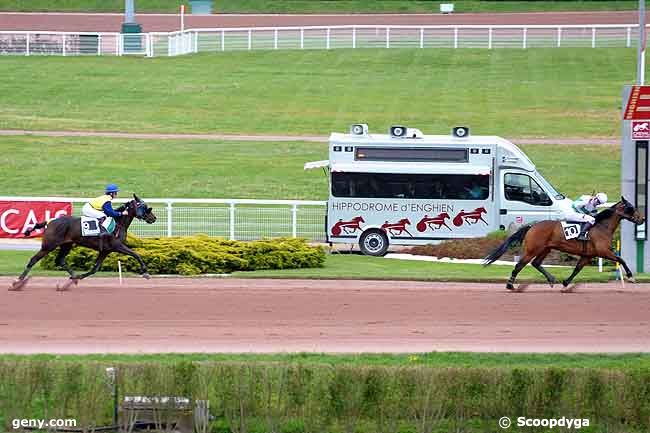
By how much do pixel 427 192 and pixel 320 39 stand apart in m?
27.5

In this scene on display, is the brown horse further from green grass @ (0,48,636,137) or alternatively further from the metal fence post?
green grass @ (0,48,636,137)

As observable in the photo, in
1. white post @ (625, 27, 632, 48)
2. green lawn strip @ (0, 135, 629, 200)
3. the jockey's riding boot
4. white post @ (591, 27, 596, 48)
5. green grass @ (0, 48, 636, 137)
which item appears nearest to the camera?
the jockey's riding boot

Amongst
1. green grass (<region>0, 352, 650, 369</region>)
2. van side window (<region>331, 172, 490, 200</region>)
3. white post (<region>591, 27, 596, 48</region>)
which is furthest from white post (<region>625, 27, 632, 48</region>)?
green grass (<region>0, 352, 650, 369</region>)

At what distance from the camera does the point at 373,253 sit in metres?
26.0

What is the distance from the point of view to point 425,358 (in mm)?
15422

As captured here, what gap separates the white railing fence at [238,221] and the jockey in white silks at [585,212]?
671 centimetres

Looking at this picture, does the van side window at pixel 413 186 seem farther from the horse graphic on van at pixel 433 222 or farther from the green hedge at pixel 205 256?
the green hedge at pixel 205 256

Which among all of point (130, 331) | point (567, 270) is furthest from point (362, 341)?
point (567, 270)

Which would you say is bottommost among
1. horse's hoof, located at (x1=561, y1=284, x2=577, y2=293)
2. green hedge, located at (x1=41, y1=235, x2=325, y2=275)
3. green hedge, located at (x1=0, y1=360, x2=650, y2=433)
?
green hedge, located at (x1=0, y1=360, x2=650, y2=433)

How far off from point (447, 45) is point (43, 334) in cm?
3655

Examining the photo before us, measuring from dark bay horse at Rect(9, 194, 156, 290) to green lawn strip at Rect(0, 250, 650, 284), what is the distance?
1.27 metres

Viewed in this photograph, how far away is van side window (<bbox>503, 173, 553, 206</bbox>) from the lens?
26.2 meters

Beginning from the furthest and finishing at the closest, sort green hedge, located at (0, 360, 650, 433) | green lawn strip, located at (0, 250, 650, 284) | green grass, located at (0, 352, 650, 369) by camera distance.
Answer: green lawn strip, located at (0, 250, 650, 284) < green grass, located at (0, 352, 650, 369) < green hedge, located at (0, 360, 650, 433)

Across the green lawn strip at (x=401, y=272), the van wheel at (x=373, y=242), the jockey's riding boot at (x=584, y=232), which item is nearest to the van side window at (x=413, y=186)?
the van wheel at (x=373, y=242)
